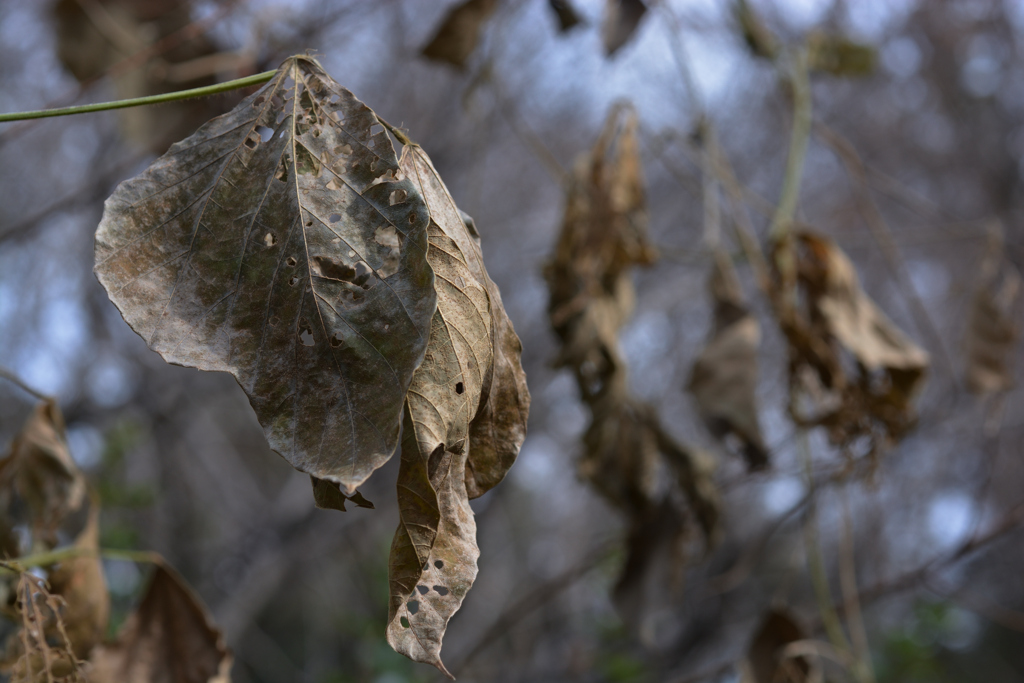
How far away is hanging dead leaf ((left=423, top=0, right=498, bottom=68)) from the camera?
1.09m

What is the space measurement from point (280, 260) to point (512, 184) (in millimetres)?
→ 2543

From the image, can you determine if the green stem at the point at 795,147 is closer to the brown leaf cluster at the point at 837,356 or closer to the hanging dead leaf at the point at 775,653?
the brown leaf cluster at the point at 837,356

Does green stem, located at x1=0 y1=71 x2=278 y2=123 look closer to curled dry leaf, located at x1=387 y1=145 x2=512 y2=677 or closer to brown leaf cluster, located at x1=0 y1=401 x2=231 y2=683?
curled dry leaf, located at x1=387 y1=145 x2=512 y2=677

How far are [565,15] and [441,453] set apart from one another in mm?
892

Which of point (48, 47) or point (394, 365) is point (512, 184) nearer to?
point (48, 47)

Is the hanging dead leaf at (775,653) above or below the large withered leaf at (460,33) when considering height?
below

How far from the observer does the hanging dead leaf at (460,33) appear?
109 cm

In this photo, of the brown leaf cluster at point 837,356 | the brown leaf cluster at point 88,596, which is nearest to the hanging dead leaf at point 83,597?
the brown leaf cluster at point 88,596

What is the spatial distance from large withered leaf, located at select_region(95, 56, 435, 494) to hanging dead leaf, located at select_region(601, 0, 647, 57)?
0.70 m

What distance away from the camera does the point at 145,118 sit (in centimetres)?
131

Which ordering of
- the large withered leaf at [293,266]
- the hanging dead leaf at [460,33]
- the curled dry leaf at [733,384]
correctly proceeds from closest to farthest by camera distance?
the large withered leaf at [293,266], the curled dry leaf at [733,384], the hanging dead leaf at [460,33]

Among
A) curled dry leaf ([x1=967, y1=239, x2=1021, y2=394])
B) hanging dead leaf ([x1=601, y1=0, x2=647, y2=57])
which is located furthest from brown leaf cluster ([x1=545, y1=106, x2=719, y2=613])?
curled dry leaf ([x1=967, y1=239, x2=1021, y2=394])

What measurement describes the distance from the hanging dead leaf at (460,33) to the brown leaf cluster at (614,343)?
0.23 meters

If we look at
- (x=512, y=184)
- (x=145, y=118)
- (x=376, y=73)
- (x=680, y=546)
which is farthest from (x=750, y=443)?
(x=512, y=184)
